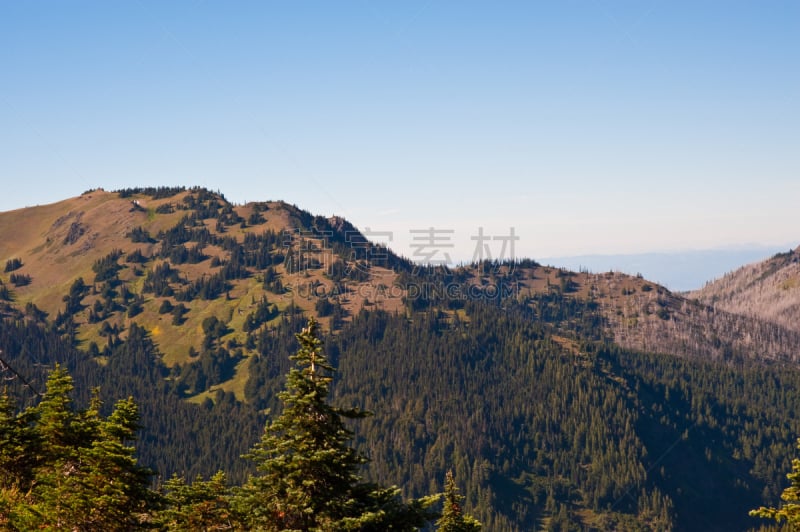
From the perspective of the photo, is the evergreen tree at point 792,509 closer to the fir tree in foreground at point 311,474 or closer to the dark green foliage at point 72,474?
the fir tree in foreground at point 311,474

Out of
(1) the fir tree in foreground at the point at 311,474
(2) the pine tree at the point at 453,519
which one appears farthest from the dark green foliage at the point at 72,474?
(2) the pine tree at the point at 453,519

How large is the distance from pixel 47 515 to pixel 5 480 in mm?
15231

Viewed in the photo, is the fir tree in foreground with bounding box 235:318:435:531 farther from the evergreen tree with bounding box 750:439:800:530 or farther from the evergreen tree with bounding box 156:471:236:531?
the evergreen tree with bounding box 750:439:800:530

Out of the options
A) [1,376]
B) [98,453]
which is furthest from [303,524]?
[98,453]

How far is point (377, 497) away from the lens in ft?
104

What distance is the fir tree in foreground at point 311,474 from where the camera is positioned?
98.1 ft

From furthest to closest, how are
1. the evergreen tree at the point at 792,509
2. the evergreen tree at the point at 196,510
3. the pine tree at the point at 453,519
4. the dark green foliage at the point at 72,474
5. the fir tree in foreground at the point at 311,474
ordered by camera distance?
the pine tree at the point at 453,519
the evergreen tree at the point at 196,510
the evergreen tree at the point at 792,509
the dark green foliage at the point at 72,474
the fir tree in foreground at the point at 311,474

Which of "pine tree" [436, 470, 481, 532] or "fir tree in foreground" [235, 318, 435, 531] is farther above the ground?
"fir tree in foreground" [235, 318, 435, 531]

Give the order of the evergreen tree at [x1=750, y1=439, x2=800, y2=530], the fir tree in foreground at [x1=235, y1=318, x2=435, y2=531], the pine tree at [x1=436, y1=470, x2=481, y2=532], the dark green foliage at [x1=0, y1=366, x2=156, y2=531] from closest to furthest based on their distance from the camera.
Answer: the fir tree in foreground at [x1=235, y1=318, x2=435, y2=531]
the dark green foliage at [x1=0, y1=366, x2=156, y2=531]
the evergreen tree at [x1=750, y1=439, x2=800, y2=530]
the pine tree at [x1=436, y1=470, x2=481, y2=532]

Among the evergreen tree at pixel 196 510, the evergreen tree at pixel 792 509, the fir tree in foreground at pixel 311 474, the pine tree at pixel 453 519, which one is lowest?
the pine tree at pixel 453 519

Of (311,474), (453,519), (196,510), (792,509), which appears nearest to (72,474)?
(196,510)

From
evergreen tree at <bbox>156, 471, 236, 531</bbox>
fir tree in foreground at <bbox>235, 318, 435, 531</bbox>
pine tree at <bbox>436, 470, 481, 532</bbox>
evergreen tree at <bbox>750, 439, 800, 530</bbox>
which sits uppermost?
fir tree in foreground at <bbox>235, 318, 435, 531</bbox>

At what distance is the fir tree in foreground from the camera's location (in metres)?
29.9

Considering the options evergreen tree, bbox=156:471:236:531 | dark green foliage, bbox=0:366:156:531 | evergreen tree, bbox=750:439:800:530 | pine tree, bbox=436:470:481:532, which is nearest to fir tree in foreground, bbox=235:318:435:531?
dark green foliage, bbox=0:366:156:531
